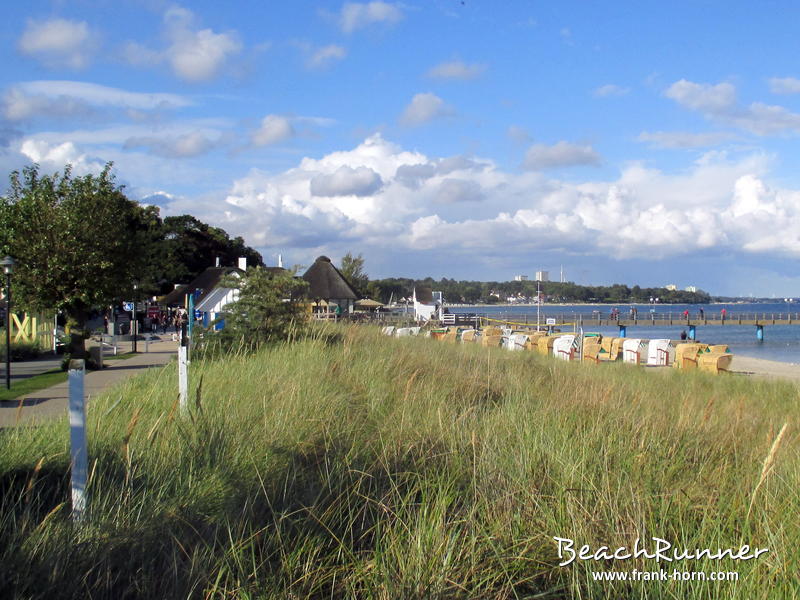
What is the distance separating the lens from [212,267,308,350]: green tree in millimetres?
13531

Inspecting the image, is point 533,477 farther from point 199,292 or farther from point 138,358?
point 199,292

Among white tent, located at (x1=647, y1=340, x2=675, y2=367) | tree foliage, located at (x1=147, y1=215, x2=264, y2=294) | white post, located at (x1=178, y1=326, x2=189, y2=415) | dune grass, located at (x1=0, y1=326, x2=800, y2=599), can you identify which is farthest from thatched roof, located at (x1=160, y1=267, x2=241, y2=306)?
dune grass, located at (x1=0, y1=326, x2=800, y2=599)

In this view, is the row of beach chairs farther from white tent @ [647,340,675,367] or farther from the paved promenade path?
the paved promenade path

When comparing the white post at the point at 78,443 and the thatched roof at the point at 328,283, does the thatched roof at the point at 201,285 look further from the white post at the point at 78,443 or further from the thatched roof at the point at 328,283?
the white post at the point at 78,443

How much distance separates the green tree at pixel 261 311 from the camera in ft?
44.4

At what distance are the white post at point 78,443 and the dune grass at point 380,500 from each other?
11 centimetres

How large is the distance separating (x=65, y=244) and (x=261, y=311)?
11.6 meters

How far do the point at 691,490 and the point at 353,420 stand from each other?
9.43ft

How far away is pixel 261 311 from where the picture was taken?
14.1 metres

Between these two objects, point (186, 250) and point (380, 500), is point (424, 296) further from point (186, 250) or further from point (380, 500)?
point (380, 500)

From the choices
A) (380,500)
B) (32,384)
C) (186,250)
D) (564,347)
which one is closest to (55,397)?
(32,384)

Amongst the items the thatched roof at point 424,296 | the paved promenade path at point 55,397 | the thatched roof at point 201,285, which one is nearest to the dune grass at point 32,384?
the paved promenade path at point 55,397

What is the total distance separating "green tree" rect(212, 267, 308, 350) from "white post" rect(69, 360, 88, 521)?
8.16 meters

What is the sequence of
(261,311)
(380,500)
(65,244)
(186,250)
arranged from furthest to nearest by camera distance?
(186,250) → (65,244) → (261,311) → (380,500)
